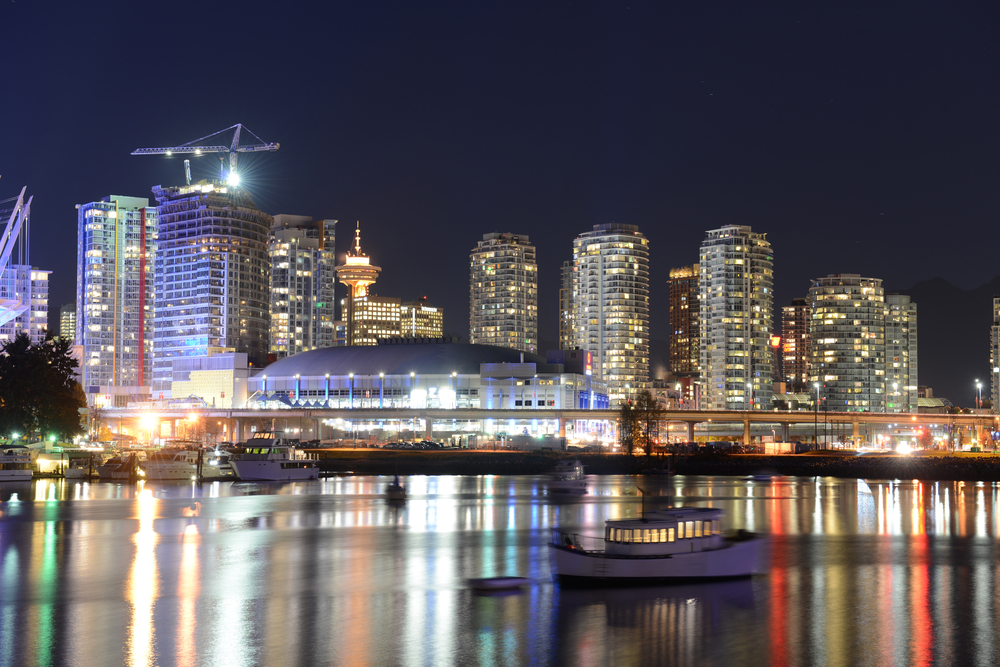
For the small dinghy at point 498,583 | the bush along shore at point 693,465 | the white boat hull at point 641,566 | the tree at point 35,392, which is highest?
the tree at point 35,392

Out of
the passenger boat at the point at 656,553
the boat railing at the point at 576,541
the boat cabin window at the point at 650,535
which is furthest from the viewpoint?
the boat railing at the point at 576,541

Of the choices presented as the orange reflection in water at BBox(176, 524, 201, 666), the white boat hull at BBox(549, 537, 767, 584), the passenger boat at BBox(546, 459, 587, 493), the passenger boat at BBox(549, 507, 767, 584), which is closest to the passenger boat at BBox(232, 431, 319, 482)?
the passenger boat at BBox(546, 459, 587, 493)

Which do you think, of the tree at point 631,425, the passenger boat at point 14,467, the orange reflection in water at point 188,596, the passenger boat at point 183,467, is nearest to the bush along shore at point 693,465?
the tree at point 631,425

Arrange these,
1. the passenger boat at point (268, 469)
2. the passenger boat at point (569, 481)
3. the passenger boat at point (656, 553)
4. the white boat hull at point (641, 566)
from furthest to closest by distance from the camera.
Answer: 1. the passenger boat at point (268, 469)
2. the passenger boat at point (569, 481)
3. the passenger boat at point (656, 553)
4. the white boat hull at point (641, 566)

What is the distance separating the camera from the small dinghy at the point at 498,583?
5566 centimetres

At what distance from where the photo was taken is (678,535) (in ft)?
185

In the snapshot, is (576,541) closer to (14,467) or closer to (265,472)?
(265,472)

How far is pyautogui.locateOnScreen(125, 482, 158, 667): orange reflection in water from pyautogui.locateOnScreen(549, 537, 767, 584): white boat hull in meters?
22.5

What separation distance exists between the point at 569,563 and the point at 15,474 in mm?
104160

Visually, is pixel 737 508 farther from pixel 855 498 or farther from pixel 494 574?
pixel 494 574

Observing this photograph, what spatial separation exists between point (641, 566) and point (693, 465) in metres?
117

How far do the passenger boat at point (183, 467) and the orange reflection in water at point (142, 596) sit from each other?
6196 centimetres

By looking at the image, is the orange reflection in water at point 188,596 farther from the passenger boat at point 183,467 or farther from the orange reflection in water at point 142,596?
the passenger boat at point 183,467

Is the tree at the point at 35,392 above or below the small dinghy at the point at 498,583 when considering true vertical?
above
